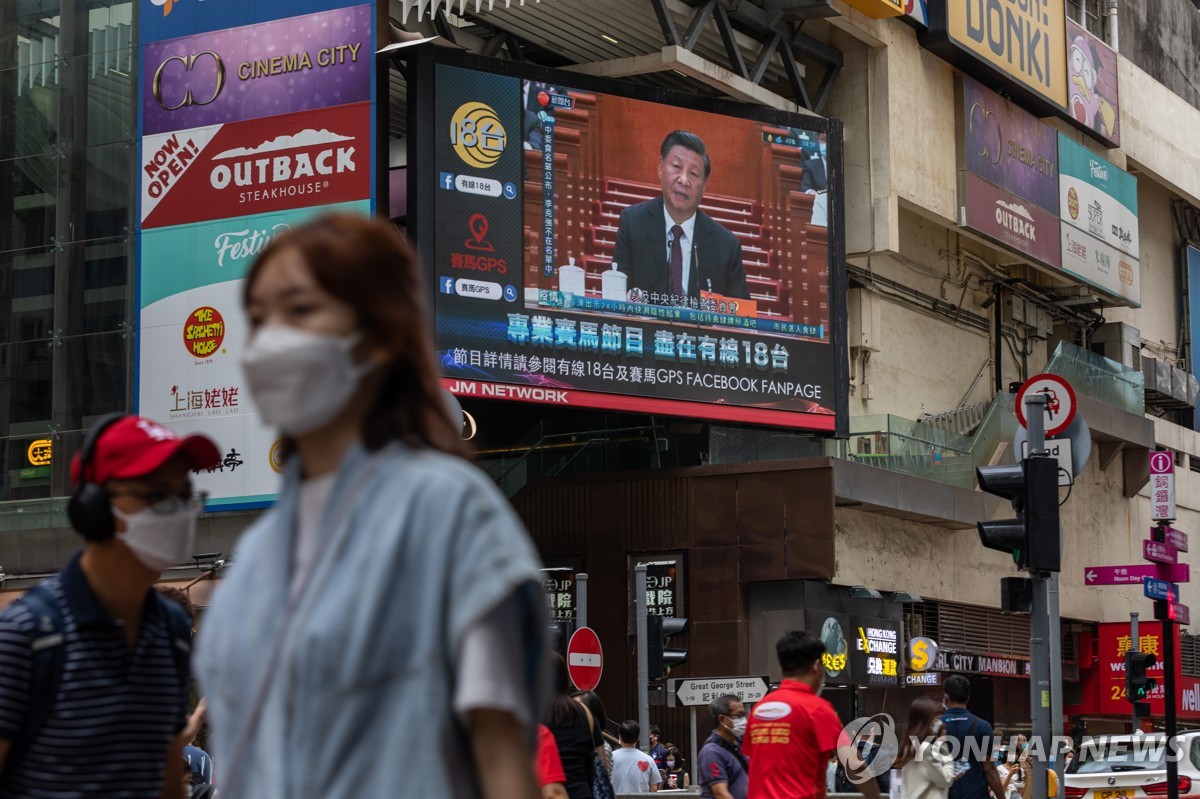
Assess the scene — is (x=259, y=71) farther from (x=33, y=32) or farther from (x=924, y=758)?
(x=924, y=758)

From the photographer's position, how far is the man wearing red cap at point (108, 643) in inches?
154

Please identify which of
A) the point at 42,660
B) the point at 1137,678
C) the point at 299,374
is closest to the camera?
the point at 299,374

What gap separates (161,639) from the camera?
4273 millimetres

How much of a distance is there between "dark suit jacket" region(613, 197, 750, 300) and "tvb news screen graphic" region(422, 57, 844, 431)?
0.03m

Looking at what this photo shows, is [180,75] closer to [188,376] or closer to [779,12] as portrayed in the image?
[188,376]

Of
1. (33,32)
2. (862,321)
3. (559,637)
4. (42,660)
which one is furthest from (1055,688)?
(33,32)

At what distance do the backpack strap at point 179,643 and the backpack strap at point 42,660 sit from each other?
354 millimetres

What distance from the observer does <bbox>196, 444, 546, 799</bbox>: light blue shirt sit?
2.53m

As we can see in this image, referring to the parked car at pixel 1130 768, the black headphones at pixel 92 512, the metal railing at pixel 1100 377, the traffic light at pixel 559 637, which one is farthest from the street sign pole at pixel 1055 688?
the metal railing at pixel 1100 377

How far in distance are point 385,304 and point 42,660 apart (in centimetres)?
162

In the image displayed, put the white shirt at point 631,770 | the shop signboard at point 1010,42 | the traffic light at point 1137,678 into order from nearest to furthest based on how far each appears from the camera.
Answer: the white shirt at point 631,770 → the traffic light at point 1137,678 → the shop signboard at point 1010,42

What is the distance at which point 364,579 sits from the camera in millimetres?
2564

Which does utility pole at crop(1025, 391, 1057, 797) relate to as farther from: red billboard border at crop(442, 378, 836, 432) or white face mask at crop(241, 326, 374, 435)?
red billboard border at crop(442, 378, 836, 432)

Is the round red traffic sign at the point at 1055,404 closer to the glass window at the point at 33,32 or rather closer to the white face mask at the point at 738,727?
the white face mask at the point at 738,727
